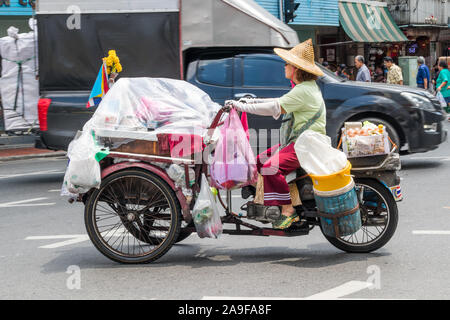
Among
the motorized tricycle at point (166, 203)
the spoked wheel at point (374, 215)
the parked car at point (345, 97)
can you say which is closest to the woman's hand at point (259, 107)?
the motorized tricycle at point (166, 203)

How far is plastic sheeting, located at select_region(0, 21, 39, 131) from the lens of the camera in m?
10.6

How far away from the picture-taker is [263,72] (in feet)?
33.3

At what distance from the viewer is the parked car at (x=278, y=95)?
391 inches

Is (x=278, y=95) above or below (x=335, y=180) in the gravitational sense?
above

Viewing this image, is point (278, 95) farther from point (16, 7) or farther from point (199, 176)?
point (16, 7)

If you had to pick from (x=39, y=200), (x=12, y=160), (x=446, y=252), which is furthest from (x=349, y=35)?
(x=446, y=252)

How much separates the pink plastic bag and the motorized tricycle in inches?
5.5

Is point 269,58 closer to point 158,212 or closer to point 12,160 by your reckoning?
point 158,212

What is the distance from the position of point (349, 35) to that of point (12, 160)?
53.0 ft

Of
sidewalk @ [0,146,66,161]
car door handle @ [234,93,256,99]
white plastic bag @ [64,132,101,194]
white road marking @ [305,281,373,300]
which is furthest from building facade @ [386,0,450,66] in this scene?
white road marking @ [305,281,373,300]

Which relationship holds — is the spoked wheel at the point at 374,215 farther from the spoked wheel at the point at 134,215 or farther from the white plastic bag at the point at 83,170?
the white plastic bag at the point at 83,170

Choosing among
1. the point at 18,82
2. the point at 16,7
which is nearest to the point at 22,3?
the point at 16,7

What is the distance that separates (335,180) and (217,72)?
551cm

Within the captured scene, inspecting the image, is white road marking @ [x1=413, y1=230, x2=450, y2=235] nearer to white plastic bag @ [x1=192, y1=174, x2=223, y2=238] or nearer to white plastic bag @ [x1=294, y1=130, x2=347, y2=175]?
white plastic bag @ [x1=294, y1=130, x2=347, y2=175]
